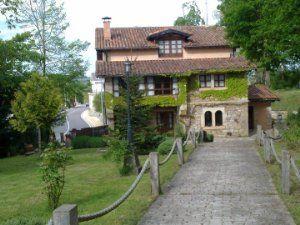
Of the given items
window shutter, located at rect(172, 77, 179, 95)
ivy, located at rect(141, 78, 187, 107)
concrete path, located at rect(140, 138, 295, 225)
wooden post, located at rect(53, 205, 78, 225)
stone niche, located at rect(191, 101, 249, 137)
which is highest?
window shutter, located at rect(172, 77, 179, 95)

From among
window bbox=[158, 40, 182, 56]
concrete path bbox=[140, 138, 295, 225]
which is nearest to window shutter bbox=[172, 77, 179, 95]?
window bbox=[158, 40, 182, 56]

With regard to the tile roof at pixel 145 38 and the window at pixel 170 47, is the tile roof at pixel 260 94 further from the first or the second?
the window at pixel 170 47

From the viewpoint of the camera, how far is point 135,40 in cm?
3647

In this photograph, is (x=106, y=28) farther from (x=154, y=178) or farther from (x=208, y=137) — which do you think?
(x=154, y=178)

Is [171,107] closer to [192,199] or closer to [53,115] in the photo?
[53,115]

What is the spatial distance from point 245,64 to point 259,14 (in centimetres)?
791

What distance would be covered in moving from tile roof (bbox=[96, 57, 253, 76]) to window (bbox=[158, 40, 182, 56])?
3.05ft

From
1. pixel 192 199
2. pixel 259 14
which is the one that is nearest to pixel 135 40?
pixel 259 14

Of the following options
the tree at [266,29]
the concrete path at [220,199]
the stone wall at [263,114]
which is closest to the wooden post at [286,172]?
the concrete path at [220,199]

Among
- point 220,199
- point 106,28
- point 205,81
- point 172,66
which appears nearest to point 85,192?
point 220,199

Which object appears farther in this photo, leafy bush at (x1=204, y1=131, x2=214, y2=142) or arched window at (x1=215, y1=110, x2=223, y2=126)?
arched window at (x1=215, y1=110, x2=223, y2=126)

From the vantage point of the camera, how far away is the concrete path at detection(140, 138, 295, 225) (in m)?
→ 8.77

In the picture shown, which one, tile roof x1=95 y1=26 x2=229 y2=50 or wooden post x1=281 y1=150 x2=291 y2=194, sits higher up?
tile roof x1=95 y1=26 x2=229 y2=50

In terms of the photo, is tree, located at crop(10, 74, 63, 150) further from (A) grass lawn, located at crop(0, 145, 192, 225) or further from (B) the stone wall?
(B) the stone wall
